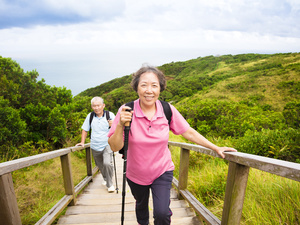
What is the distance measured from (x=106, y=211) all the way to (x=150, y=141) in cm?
175

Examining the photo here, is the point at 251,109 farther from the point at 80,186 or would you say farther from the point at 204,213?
the point at 80,186

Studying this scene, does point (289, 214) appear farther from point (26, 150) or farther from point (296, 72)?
point (296, 72)

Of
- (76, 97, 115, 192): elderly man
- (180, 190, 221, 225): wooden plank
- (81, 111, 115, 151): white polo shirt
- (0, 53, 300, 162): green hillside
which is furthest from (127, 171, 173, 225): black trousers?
(0, 53, 300, 162): green hillside

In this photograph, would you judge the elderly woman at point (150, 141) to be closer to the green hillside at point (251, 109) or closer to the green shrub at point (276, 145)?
the green hillside at point (251, 109)

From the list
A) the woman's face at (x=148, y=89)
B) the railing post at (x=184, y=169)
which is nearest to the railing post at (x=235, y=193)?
the woman's face at (x=148, y=89)

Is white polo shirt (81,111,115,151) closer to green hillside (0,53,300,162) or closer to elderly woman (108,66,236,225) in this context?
elderly woman (108,66,236,225)

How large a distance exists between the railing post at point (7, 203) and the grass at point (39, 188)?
3.76ft

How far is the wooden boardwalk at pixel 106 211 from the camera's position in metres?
2.47

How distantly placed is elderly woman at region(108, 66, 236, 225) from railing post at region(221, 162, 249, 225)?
21 centimetres

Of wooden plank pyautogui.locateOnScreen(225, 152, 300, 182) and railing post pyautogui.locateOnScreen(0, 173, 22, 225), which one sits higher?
wooden plank pyautogui.locateOnScreen(225, 152, 300, 182)

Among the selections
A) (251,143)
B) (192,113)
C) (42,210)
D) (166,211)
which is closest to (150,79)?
(166,211)

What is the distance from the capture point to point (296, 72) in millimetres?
31359

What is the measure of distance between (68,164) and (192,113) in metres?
10.4

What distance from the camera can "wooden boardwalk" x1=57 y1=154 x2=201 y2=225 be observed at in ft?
8.10
